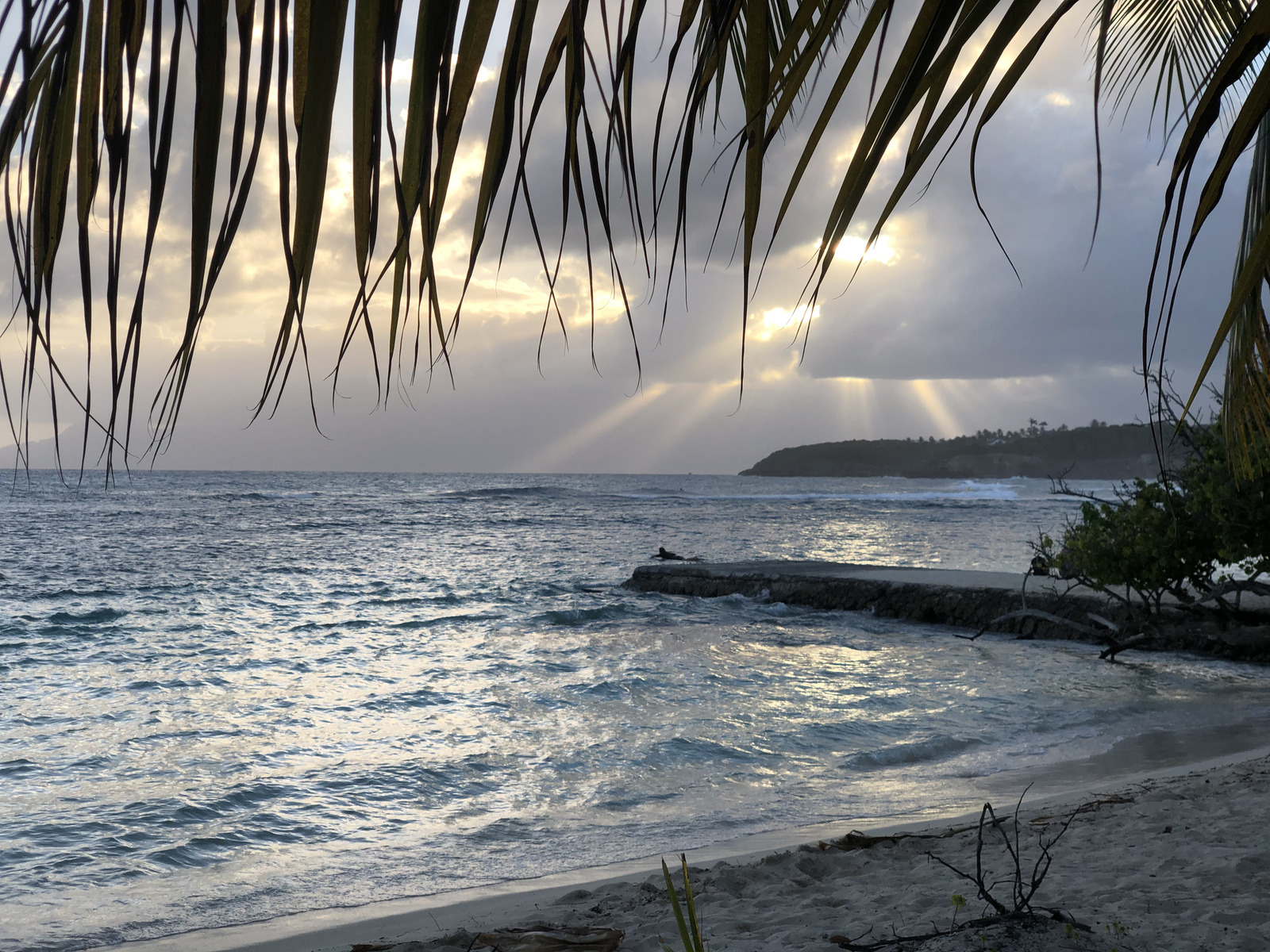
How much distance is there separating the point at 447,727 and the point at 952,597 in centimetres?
939

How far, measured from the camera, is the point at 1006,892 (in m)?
3.29

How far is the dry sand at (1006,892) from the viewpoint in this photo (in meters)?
2.80

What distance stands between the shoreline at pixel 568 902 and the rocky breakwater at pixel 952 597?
5393mm

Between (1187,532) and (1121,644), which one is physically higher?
(1187,532)

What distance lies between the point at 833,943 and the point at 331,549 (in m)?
27.1

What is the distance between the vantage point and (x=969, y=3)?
24.5 inches

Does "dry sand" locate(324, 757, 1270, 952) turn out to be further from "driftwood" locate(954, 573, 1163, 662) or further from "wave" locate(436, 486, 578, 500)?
"wave" locate(436, 486, 578, 500)

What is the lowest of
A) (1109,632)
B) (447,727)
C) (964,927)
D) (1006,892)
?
(447,727)

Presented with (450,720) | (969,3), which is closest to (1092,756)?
(450,720)

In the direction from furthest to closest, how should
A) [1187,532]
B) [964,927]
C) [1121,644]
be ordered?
[1121,644] → [1187,532] → [964,927]

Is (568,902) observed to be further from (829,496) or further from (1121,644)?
(829,496)

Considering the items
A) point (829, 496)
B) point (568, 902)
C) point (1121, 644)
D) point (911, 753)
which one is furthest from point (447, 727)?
point (829, 496)

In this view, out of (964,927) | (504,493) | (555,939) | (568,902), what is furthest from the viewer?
(504,493)

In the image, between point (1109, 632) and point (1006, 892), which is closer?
A: point (1006, 892)
